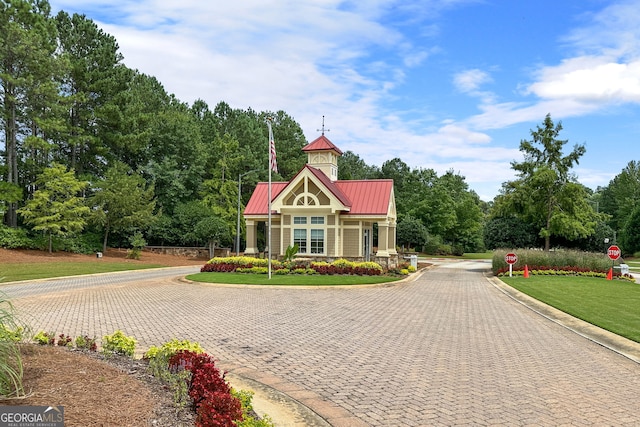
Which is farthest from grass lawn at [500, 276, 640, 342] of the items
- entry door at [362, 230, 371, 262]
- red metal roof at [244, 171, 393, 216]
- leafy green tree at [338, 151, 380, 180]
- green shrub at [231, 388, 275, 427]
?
leafy green tree at [338, 151, 380, 180]

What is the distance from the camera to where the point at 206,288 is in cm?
1923

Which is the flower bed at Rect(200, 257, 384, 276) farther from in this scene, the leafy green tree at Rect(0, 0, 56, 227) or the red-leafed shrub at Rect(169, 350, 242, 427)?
the leafy green tree at Rect(0, 0, 56, 227)

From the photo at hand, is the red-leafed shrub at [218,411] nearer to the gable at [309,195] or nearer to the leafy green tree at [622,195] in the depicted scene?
the gable at [309,195]

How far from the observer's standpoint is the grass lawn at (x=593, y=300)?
11.5 m

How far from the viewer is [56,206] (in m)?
33.5

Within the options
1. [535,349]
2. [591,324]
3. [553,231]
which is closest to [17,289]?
[535,349]

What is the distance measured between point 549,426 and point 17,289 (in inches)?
750

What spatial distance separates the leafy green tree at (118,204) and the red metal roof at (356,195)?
1076cm

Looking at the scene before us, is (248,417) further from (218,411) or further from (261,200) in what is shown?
(261,200)

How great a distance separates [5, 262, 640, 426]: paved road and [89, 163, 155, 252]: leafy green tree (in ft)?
67.4

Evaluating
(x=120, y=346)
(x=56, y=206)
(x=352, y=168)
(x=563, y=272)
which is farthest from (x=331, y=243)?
(x=352, y=168)

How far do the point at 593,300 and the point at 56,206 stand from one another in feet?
110

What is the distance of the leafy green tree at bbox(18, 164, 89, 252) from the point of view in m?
33.1

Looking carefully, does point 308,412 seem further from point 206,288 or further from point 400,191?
point 400,191
